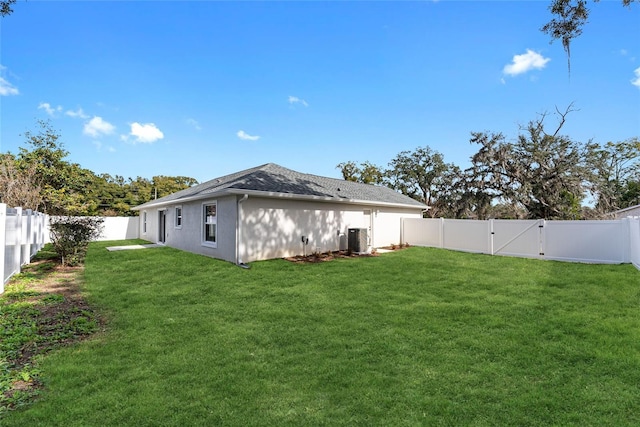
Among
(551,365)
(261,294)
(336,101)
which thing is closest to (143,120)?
(336,101)

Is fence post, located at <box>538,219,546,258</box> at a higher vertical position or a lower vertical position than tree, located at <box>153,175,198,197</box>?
lower

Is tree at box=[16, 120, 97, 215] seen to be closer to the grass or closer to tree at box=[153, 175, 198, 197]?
tree at box=[153, 175, 198, 197]

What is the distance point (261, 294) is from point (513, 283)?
6226mm

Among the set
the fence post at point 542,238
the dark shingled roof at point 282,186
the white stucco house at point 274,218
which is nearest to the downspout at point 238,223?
the white stucco house at point 274,218

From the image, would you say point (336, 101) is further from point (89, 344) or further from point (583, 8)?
point (89, 344)

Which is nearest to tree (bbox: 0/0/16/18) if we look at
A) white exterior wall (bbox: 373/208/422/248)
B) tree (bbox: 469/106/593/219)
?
white exterior wall (bbox: 373/208/422/248)

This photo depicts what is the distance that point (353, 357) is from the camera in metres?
3.86

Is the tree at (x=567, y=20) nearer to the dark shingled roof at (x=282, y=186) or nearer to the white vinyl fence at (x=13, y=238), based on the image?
the dark shingled roof at (x=282, y=186)

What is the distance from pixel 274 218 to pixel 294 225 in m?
0.91

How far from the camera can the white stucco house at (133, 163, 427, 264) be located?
1080cm

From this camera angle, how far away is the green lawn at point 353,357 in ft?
9.04

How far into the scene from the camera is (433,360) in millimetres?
3758

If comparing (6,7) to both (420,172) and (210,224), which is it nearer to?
(210,224)

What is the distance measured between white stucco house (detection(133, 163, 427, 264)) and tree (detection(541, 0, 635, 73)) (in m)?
8.29
